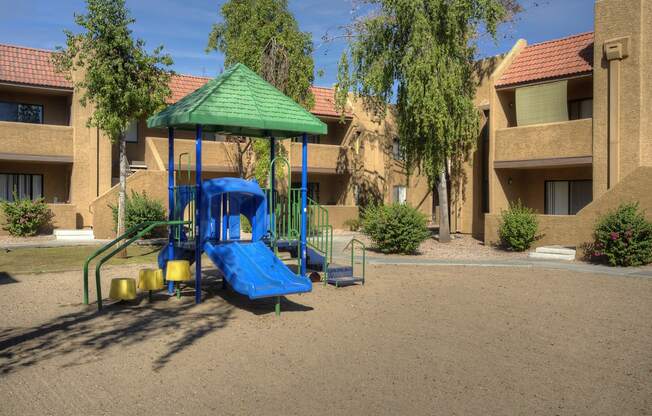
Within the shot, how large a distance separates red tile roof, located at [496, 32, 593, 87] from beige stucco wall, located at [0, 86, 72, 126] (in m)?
18.3

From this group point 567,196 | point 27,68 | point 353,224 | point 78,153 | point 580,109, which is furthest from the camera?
point 353,224

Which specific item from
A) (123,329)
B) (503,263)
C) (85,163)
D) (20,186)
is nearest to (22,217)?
(85,163)

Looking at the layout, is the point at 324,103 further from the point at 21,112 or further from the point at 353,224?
the point at 21,112

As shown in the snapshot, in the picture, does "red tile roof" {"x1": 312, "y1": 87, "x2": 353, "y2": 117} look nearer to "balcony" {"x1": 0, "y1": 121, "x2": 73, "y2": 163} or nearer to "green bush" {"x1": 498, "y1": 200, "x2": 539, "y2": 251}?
"balcony" {"x1": 0, "y1": 121, "x2": 73, "y2": 163}

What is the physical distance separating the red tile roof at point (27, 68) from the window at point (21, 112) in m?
1.76

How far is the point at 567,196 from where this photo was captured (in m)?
24.0

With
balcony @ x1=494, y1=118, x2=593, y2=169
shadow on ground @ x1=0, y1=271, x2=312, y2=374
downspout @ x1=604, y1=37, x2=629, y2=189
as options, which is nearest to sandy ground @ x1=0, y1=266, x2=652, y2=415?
shadow on ground @ x1=0, y1=271, x2=312, y2=374

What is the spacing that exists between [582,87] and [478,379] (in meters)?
19.3

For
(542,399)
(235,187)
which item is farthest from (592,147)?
(542,399)

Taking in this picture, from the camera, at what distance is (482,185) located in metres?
25.7

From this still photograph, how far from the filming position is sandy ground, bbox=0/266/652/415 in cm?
588

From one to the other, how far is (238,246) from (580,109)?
16726 millimetres

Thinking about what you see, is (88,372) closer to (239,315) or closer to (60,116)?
(239,315)

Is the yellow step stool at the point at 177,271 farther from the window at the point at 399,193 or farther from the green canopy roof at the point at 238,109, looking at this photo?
the window at the point at 399,193
